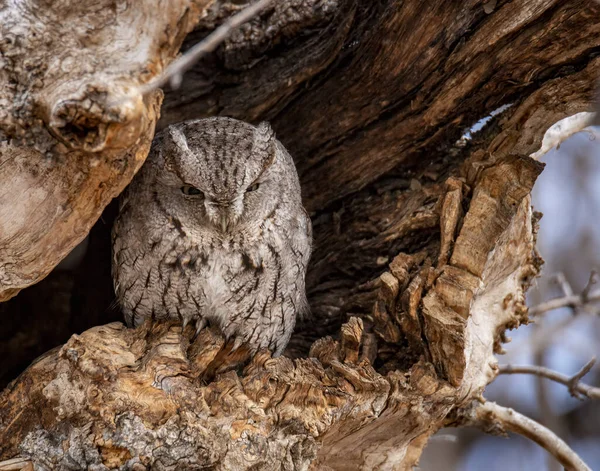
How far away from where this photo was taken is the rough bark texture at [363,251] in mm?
2018

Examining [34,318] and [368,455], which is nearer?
[368,455]

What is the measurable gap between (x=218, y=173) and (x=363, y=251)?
815 mm

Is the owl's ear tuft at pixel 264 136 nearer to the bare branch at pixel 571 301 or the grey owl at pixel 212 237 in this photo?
the grey owl at pixel 212 237

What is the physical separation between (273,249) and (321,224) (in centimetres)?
57

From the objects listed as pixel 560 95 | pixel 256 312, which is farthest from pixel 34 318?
pixel 560 95

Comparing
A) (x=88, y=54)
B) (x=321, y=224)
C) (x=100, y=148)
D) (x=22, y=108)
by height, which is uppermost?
(x=88, y=54)

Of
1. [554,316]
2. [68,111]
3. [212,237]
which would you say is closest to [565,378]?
[554,316]

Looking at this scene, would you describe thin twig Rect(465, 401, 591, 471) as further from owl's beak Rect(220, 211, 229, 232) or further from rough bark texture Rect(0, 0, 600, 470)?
owl's beak Rect(220, 211, 229, 232)

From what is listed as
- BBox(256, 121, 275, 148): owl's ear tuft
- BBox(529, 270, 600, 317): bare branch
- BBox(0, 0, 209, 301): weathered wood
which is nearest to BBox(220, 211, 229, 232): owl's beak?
BBox(256, 121, 275, 148): owl's ear tuft

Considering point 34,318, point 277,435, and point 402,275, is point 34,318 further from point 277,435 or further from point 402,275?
point 402,275

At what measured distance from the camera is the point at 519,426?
285 cm

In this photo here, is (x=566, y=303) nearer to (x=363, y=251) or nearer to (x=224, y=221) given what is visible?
(x=363, y=251)

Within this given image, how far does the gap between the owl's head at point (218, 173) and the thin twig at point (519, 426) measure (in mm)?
1291

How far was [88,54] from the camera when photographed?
5.49 feet
